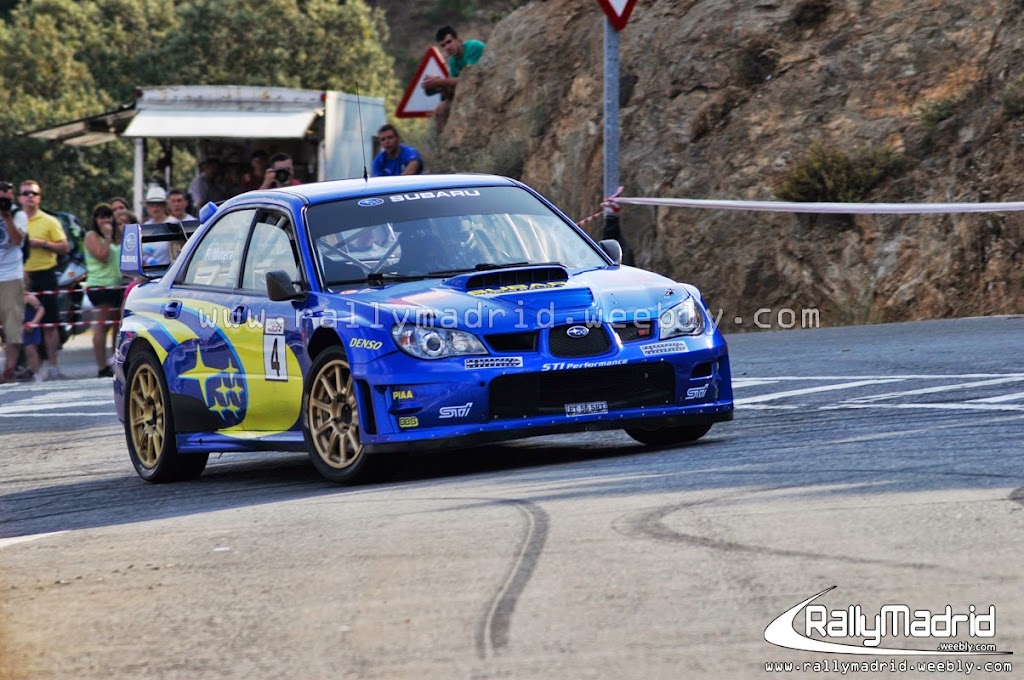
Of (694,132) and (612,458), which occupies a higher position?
(694,132)

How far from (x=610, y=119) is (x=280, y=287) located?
841 centimetres

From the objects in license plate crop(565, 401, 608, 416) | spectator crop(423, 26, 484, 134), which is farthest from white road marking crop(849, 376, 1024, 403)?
spectator crop(423, 26, 484, 134)

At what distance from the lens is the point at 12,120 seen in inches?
1941

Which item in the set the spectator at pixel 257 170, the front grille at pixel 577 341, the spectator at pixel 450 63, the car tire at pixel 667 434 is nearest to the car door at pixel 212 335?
the front grille at pixel 577 341

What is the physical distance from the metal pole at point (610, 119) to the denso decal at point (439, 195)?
22.9ft

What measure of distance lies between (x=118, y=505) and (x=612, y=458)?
2515 mm

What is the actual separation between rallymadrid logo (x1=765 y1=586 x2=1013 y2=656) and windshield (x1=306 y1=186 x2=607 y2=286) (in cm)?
461

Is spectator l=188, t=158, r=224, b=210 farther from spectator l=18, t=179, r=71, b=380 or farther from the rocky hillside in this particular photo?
spectator l=18, t=179, r=71, b=380

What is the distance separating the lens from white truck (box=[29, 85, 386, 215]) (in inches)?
1020

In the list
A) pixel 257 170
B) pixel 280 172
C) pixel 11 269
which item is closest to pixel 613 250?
pixel 280 172

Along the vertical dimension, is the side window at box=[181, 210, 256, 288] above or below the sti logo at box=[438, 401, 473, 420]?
above

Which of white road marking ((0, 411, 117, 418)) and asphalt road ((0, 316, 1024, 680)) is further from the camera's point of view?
white road marking ((0, 411, 117, 418))

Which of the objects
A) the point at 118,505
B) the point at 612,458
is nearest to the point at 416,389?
the point at 612,458

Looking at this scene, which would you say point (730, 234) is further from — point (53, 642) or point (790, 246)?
point (53, 642)
